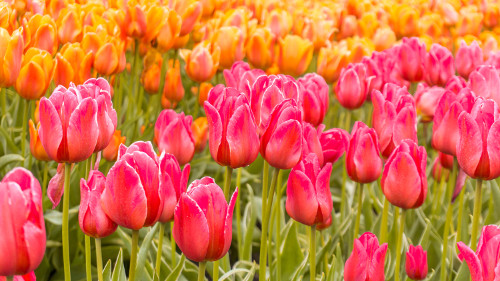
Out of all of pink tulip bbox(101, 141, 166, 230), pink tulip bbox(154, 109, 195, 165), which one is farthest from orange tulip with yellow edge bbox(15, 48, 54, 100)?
pink tulip bbox(101, 141, 166, 230)

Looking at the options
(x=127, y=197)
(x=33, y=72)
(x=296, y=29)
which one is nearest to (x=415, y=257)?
(x=127, y=197)

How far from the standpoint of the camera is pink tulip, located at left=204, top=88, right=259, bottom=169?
1217mm

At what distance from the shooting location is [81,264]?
86.0 inches

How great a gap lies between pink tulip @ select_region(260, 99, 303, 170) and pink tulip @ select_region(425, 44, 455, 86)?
1.32 m

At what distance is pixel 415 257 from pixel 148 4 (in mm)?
1416

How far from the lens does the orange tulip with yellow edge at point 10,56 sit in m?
1.74

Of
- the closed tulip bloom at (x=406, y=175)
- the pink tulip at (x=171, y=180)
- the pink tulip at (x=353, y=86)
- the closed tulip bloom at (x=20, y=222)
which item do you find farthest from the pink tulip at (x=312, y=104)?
the closed tulip bloom at (x=20, y=222)

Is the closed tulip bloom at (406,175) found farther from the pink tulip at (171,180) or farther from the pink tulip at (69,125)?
the pink tulip at (69,125)

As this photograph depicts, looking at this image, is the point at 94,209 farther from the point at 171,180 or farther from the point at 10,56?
the point at 10,56

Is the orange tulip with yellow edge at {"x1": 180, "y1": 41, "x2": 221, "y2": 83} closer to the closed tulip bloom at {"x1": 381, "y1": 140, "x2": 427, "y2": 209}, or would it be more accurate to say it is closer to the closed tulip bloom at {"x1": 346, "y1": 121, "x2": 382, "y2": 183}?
the closed tulip bloom at {"x1": 346, "y1": 121, "x2": 382, "y2": 183}

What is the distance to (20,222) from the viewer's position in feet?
2.61

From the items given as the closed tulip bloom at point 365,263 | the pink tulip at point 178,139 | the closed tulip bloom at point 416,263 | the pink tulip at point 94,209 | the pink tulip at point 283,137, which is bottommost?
the closed tulip bloom at point 416,263

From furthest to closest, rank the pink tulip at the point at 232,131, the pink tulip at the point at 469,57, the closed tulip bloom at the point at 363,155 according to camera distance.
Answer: the pink tulip at the point at 469,57
the closed tulip bloom at the point at 363,155
the pink tulip at the point at 232,131

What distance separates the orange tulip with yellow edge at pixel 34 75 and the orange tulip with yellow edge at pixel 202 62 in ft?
2.36
